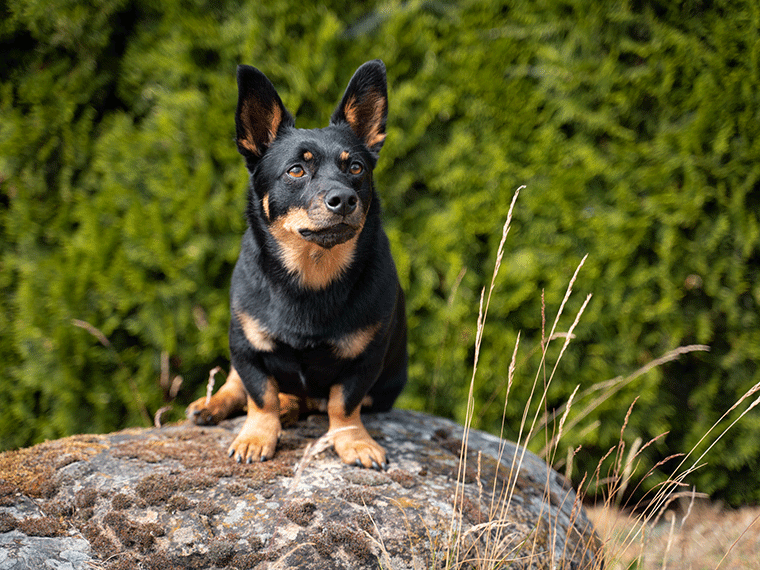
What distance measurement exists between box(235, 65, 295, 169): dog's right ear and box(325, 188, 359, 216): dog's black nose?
1.98 feet

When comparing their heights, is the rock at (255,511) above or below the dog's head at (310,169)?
below

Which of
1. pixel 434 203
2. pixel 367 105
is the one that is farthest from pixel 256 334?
pixel 434 203

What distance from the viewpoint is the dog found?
7.75ft

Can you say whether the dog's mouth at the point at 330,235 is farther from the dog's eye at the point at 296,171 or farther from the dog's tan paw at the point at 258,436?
the dog's tan paw at the point at 258,436

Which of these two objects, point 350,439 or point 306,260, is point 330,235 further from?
point 350,439

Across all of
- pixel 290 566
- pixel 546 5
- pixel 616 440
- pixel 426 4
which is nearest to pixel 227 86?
pixel 426 4

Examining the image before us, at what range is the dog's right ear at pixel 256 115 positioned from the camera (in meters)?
2.40

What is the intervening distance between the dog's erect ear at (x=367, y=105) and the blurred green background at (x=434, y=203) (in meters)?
1.45

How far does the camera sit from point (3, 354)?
4.09 meters

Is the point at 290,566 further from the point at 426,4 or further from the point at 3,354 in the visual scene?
the point at 426,4

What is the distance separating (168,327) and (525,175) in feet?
9.68

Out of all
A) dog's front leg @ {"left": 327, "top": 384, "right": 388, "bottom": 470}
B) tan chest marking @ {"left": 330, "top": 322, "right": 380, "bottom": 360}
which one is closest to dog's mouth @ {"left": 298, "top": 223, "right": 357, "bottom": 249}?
tan chest marking @ {"left": 330, "top": 322, "right": 380, "bottom": 360}

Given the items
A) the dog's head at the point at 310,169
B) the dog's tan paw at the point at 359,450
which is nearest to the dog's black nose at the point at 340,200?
the dog's head at the point at 310,169

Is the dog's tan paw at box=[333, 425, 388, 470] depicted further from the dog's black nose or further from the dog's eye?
the dog's eye
